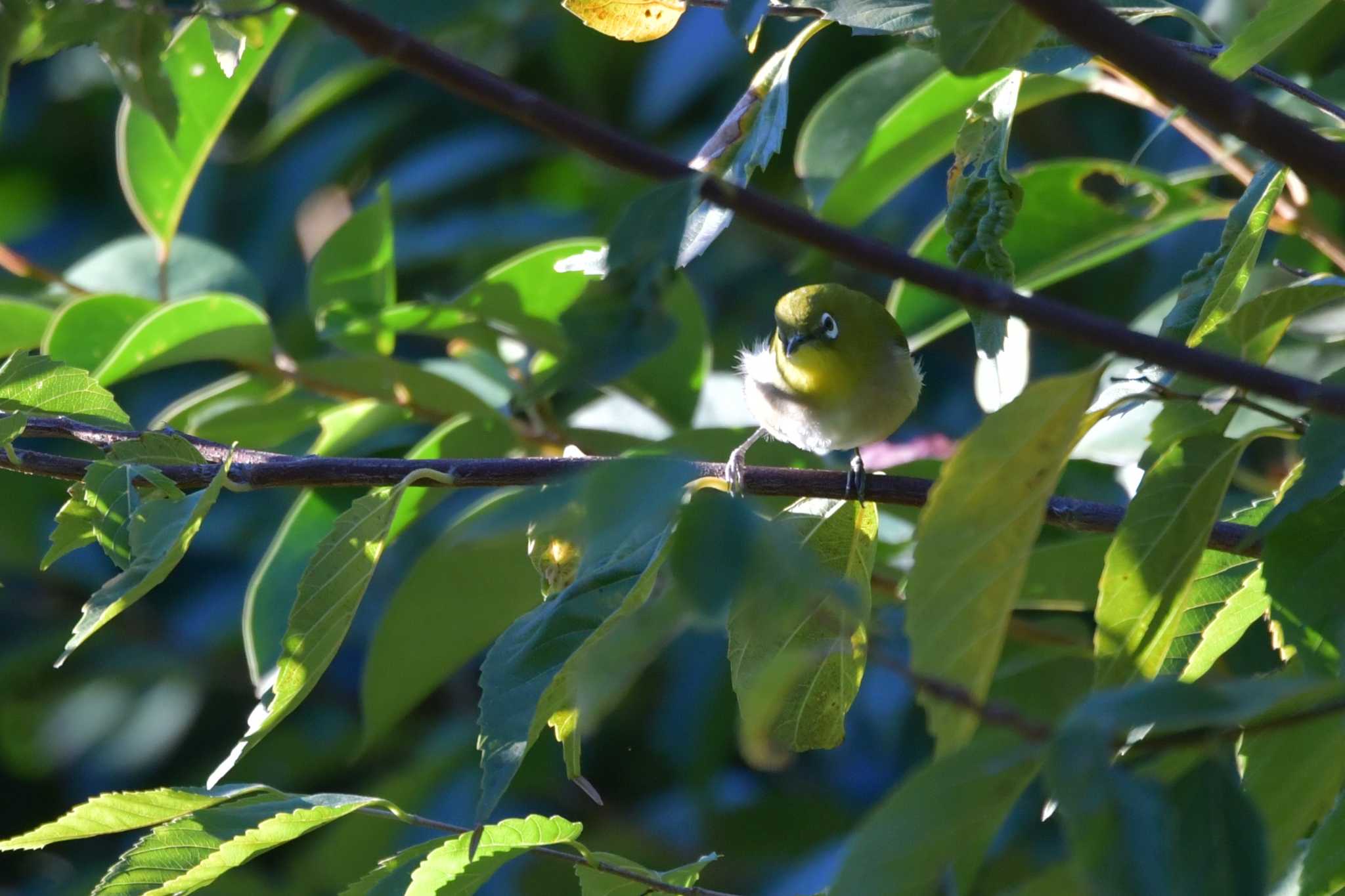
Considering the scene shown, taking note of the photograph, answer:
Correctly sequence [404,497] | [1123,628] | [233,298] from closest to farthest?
1. [1123,628]
2. [404,497]
3. [233,298]

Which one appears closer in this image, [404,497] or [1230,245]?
[1230,245]

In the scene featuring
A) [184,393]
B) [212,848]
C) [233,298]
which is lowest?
[184,393]

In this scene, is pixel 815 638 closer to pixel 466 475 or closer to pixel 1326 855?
pixel 466 475

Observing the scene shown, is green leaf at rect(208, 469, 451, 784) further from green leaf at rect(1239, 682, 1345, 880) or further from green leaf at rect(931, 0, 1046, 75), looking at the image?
green leaf at rect(1239, 682, 1345, 880)

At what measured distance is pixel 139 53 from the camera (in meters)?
0.96

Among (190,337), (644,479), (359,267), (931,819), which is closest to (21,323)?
(190,337)

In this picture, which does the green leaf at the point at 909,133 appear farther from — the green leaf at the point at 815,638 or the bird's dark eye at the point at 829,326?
the green leaf at the point at 815,638

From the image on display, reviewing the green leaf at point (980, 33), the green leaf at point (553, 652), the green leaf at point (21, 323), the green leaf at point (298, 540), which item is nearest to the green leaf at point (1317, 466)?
the green leaf at point (980, 33)

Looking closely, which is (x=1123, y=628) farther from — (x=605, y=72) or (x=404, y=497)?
(x=605, y=72)

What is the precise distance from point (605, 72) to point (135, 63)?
122 inches

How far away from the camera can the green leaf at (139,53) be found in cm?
94

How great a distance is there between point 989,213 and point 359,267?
127 centimetres

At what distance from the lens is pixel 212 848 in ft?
4.09

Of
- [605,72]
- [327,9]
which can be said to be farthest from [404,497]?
[605,72]
